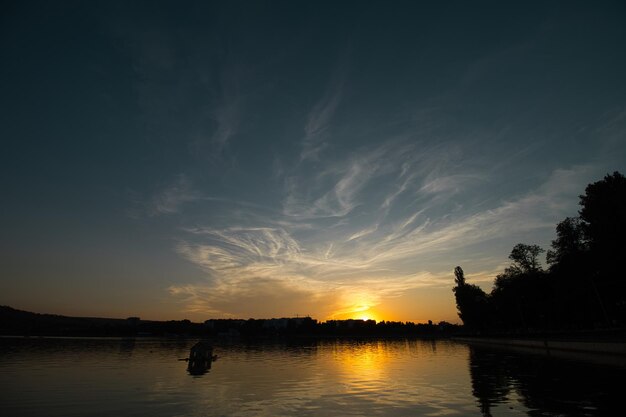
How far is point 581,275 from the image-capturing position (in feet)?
258

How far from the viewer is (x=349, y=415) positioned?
80.4ft

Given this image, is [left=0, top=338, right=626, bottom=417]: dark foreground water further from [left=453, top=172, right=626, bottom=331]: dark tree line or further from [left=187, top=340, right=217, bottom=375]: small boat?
[left=453, top=172, right=626, bottom=331]: dark tree line

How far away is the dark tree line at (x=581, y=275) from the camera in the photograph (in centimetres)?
6600

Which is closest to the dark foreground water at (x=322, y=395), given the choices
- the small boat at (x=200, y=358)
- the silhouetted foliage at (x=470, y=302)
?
the small boat at (x=200, y=358)

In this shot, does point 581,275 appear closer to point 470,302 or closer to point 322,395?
point 322,395

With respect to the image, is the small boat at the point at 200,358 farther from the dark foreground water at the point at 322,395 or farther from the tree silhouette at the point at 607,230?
the tree silhouette at the point at 607,230

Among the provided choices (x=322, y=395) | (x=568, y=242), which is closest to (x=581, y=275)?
(x=568, y=242)

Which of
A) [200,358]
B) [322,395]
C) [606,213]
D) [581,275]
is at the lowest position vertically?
[322,395]

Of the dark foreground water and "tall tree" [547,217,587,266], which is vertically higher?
"tall tree" [547,217,587,266]

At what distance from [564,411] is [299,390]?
73.4ft

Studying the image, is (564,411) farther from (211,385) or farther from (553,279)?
(553,279)

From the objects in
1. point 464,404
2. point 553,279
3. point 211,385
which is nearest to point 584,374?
point 464,404

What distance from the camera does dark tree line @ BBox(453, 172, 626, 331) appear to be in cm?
6600

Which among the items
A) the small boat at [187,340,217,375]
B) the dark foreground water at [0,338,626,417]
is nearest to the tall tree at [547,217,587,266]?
the dark foreground water at [0,338,626,417]
